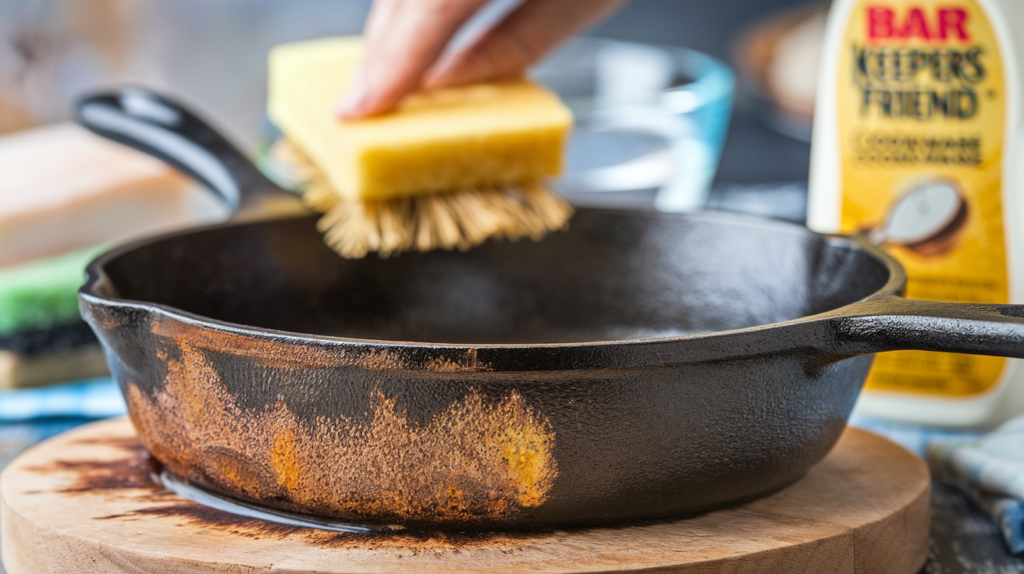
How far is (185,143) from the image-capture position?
0.59 meters

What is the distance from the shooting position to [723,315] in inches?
20.2

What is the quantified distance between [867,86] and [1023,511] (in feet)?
0.83

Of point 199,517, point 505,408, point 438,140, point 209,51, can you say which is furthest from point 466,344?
point 209,51

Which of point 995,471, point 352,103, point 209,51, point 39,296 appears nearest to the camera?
point 995,471

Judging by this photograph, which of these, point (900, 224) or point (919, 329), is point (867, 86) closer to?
point (900, 224)

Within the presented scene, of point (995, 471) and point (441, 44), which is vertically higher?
point (441, 44)

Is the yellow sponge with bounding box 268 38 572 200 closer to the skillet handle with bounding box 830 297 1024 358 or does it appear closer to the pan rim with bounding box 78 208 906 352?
the pan rim with bounding box 78 208 906 352

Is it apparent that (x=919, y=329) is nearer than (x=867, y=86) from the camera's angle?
Yes

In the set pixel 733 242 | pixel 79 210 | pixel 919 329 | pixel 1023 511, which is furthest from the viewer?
pixel 79 210

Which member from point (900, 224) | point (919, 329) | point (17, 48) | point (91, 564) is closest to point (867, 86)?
point (900, 224)

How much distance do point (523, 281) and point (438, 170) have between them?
0.29 ft

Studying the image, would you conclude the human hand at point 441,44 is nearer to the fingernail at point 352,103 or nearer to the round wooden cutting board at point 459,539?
the fingernail at point 352,103

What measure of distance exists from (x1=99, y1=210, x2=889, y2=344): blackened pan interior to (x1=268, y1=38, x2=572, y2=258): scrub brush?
17mm

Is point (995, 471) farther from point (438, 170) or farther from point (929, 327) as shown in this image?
point (438, 170)
